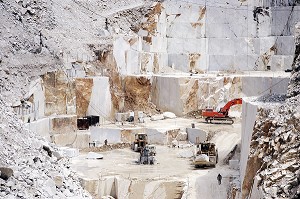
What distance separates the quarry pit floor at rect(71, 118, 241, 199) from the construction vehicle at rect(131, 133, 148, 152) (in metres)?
0.31

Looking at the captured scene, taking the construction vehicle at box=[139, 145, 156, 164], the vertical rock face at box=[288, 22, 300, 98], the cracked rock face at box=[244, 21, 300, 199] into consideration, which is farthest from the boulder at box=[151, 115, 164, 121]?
the cracked rock face at box=[244, 21, 300, 199]

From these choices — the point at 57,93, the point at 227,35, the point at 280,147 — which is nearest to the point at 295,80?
the point at 280,147

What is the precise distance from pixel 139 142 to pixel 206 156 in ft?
14.5

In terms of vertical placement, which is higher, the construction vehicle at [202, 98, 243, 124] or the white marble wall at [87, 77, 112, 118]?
the white marble wall at [87, 77, 112, 118]

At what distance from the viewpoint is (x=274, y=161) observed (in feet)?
47.4

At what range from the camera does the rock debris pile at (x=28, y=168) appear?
35.8ft

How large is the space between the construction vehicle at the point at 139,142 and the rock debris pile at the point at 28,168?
38.9ft

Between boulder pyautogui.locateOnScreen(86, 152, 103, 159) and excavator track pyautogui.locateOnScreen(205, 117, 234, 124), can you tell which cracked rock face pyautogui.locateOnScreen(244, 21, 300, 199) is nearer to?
boulder pyautogui.locateOnScreen(86, 152, 103, 159)

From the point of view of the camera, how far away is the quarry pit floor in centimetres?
2062

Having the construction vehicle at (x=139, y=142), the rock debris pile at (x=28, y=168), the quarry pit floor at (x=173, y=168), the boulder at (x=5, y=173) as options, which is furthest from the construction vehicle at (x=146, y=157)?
the boulder at (x=5, y=173)

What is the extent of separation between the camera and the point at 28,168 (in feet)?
39.7

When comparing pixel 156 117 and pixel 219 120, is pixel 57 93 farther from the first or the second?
pixel 219 120

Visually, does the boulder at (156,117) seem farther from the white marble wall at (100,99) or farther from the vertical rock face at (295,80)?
the vertical rock face at (295,80)

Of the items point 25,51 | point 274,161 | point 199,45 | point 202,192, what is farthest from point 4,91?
point 199,45
